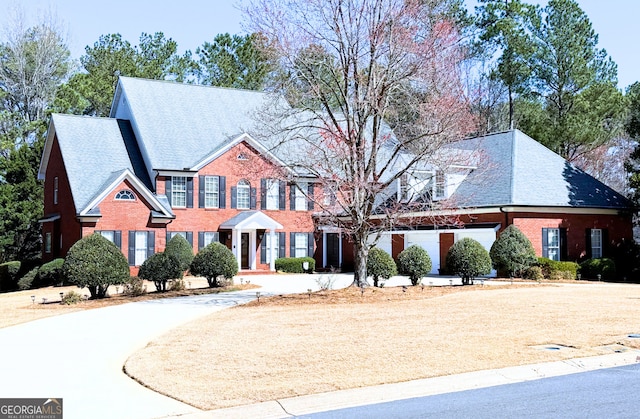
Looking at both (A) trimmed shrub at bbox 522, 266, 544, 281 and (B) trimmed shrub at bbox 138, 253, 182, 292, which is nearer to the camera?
(B) trimmed shrub at bbox 138, 253, 182, 292

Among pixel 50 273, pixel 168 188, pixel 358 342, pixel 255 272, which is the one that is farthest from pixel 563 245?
pixel 50 273

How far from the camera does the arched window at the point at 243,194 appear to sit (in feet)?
128

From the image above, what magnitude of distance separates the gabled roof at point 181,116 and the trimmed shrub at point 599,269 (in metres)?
18.7

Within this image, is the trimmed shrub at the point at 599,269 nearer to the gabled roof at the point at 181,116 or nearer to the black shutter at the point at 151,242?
the gabled roof at the point at 181,116

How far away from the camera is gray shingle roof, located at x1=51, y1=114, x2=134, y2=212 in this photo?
114 feet

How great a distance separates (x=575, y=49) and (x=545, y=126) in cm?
525

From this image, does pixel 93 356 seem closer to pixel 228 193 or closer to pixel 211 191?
pixel 211 191

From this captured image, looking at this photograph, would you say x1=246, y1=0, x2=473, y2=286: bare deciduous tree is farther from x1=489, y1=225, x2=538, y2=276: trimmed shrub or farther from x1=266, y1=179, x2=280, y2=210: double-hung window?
x1=266, y1=179, x2=280, y2=210: double-hung window

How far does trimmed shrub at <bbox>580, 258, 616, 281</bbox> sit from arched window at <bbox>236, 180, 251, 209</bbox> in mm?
18399

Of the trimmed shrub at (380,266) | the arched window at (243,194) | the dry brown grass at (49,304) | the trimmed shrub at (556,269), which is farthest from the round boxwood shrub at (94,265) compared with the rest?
the trimmed shrub at (556,269)

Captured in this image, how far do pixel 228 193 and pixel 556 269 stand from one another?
59.5 feet

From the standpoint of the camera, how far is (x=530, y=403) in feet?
28.0

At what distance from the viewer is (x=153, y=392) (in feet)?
30.5

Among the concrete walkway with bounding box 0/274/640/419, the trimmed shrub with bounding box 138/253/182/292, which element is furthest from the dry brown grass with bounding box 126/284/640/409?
the trimmed shrub with bounding box 138/253/182/292
